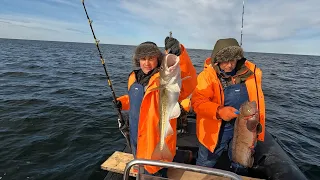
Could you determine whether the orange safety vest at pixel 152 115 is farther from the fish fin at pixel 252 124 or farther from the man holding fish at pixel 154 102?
the fish fin at pixel 252 124

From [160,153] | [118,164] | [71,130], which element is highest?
[160,153]

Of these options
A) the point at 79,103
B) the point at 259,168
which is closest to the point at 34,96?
the point at 79,103

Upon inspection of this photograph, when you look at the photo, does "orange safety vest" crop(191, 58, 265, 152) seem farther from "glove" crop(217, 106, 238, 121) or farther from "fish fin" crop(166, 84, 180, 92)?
"fish fin" crop(166, 84, 180, 92)

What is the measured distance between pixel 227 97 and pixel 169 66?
1.82m

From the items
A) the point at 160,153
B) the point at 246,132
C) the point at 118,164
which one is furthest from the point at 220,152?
the point at 118,164

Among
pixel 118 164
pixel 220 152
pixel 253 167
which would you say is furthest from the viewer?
pixel 253 167

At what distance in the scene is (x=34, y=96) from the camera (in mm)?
12344

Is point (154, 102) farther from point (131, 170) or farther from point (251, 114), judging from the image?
point (131, 170)

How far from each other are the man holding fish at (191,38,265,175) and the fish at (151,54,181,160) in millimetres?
930

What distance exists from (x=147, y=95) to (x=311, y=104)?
1515 cm

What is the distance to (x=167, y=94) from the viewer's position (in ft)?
8.32

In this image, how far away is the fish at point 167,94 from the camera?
2268 mm

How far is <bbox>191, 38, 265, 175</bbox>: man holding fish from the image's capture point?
3482 millimetres

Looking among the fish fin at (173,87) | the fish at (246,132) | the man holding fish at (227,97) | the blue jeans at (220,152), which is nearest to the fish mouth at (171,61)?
the fish fin at (173,87)
